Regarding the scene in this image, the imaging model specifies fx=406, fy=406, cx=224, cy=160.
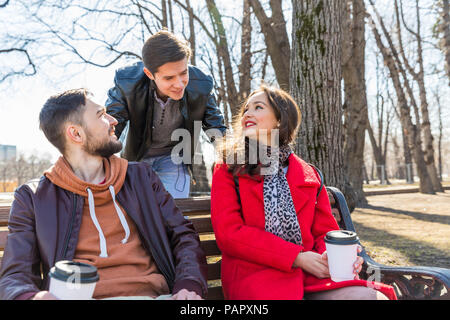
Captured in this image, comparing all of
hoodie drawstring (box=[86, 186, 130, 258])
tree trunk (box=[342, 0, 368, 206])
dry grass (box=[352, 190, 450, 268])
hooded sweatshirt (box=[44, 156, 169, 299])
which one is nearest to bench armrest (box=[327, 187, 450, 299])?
hooded sweatshirt (box=[44, 156, 169, 299])

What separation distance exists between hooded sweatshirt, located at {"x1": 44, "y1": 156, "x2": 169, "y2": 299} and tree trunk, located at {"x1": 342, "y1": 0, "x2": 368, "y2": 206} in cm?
778

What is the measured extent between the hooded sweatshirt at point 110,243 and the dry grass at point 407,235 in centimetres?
411

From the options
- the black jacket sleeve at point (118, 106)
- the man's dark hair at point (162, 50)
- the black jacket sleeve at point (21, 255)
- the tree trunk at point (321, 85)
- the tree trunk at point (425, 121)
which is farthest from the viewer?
the tree trunk at point (425, 121)

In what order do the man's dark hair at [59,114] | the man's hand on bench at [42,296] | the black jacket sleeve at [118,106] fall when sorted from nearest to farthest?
the man's hand on bench at [42,296]
the man's dark hair at [59,114]
the black jacket sleeve at [118,106]

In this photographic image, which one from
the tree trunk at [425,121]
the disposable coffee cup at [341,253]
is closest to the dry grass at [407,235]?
the disposable coffee cup at [341,253]

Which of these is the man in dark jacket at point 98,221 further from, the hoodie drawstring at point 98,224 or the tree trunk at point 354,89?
the tree trunk at point 354,89

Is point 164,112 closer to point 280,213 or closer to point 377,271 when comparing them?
point 280,213

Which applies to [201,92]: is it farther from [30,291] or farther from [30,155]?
[30,155]

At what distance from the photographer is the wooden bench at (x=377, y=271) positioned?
7.18 feet

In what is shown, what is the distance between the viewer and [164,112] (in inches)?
130

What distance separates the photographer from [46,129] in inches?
88.5

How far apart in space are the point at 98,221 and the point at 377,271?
1.67m

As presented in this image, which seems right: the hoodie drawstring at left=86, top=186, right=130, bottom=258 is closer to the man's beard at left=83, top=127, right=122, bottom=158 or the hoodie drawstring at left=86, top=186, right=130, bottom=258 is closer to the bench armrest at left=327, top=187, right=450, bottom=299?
the man's beard at left=83, top=127, right=122, bottom=158
